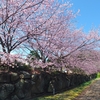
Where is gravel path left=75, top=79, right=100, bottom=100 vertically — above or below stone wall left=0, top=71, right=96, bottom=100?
below

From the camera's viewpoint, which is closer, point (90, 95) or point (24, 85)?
point (24, 85)

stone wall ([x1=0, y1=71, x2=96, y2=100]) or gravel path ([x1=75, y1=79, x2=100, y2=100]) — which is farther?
gravel path ([x1=75, y1=79, x2=100, y2=100])

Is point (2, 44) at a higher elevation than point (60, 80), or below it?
higher

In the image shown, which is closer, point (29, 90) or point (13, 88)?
point (13, 88)

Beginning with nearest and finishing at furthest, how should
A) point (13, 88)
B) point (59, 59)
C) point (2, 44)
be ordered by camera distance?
1. point (13, 88)
2. point (2, 44)
3. point (59, 59)

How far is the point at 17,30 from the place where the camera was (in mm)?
9297

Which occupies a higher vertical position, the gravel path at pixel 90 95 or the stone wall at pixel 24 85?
the stone wall at pixel 24 85

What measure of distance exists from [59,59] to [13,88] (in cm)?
556

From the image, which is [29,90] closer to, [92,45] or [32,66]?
[32,66]

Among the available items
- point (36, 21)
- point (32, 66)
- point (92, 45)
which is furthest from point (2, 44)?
point (92, 45)

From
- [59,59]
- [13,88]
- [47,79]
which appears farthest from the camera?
[59,59]

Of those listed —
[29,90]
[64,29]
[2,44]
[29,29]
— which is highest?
[64,29]

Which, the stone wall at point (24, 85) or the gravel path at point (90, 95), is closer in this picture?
the stone wall at point (24, 85)

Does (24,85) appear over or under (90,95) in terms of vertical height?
over
